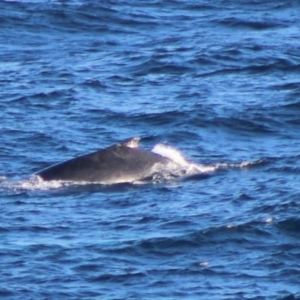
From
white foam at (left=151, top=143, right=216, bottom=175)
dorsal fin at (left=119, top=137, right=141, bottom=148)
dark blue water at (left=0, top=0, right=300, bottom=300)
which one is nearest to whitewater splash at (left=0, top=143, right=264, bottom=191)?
white foam at (left=151, top=143, right=216, bottom=175)

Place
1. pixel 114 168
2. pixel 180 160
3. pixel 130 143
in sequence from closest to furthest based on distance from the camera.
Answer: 1. pixel 114 168
2. pixel 130 143
3. pixel 180 160

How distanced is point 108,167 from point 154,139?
298 cm

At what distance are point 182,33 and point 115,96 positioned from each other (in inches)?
248

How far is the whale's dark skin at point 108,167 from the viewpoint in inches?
752

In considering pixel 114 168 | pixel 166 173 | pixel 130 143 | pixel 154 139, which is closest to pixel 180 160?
pixel 166 173

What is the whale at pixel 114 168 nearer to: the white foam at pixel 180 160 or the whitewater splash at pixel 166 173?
the whitewater splash at pixel 166 173

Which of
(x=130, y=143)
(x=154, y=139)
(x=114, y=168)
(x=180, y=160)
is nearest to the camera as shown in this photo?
(x=114, y=168)

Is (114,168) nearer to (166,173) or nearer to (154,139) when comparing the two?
(166,173)

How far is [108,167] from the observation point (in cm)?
1922

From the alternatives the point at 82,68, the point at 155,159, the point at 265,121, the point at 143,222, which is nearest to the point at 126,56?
the point at 82,68

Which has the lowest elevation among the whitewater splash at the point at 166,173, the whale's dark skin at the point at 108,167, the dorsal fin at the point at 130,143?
the whitewater splash at the point at 166,173

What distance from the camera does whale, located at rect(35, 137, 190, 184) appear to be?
19109mm

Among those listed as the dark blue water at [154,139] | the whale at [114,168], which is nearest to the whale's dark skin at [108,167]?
the whale at [114,168]

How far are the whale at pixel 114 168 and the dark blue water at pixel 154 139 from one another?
329 millimetres
